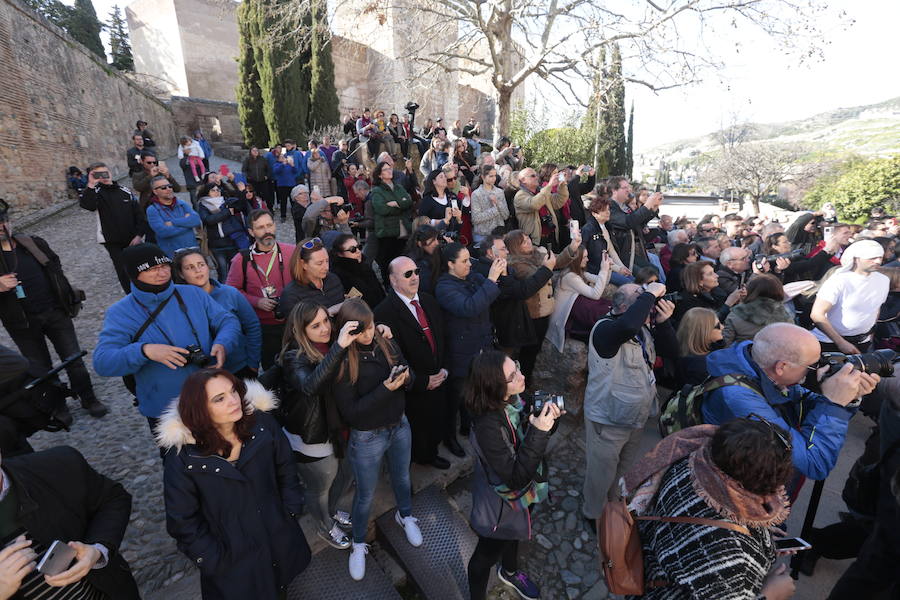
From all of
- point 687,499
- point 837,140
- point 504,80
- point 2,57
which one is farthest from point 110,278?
point 837,140

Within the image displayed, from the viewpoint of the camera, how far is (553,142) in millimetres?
15242

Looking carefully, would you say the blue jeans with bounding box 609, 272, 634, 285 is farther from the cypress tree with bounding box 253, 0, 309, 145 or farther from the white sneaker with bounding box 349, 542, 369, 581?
the cypress tree with bounding box 253, 0, 309, 145

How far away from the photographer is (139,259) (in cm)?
247

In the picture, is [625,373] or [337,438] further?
[625,373]

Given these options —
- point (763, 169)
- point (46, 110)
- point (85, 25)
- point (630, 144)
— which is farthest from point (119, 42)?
point (763, 169)

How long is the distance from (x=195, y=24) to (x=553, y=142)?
2178cm

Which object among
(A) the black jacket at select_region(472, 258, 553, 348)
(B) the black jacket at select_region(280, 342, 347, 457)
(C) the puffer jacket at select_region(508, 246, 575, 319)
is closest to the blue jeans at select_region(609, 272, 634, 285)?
(C) the puffer jacket at select_region(508, 246, 575, 319)

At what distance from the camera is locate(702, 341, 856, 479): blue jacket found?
213 cm

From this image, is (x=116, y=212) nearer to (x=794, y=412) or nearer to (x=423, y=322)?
(x=423, y=322)

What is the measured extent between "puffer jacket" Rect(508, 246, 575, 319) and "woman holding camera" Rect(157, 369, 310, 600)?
7.78 feet

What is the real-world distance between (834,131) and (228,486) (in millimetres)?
117958

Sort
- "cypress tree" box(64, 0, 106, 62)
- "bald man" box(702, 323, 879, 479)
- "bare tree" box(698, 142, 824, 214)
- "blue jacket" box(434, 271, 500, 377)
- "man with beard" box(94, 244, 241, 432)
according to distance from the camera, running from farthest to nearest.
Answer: "bare tree" box(698, 142, 824, 214)
"cypress tree" box(64, 0, 106, 62)
"blue jacket" box(434, 271, 500, 377)
"man with beard" box(94, 244, 241, 432)
"bald man" box(702, 323, 879, 479)

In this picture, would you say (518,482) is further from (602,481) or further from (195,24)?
(195,24)

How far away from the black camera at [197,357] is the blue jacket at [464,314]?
1643mm
